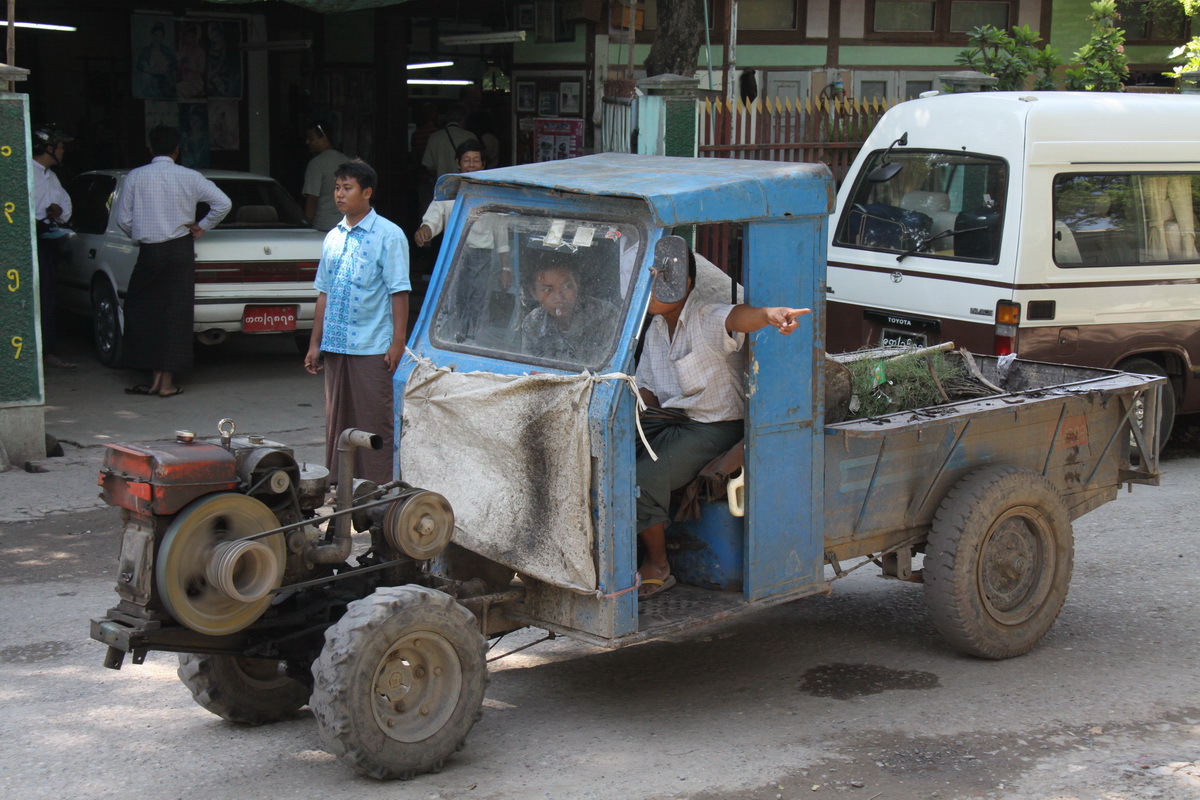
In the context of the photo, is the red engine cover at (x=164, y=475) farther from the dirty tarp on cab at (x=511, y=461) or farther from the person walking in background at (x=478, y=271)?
the person walking in background at (x=478, y=271)

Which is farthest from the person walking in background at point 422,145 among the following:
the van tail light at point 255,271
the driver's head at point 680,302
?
the driver's head at point 680,302

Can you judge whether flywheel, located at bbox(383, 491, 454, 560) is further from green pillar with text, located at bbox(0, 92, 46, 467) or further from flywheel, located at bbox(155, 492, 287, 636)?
green pillar with text, located at bbox(0, 92, 46, 467)

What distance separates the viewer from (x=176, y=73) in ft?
46.1

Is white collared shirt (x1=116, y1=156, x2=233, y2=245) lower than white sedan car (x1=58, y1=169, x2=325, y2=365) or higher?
higher

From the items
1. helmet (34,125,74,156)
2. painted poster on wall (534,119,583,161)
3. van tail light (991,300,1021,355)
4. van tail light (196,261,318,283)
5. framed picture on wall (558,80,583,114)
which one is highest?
framed picture on wall (558,80,583,114)

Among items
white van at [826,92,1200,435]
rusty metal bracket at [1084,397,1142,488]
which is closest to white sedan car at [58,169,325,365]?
white van at [826,92,1200,435]

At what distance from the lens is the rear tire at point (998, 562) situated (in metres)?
5.03

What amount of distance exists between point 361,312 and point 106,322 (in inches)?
198

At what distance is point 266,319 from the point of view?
1034 cm

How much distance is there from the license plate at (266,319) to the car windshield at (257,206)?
83cm

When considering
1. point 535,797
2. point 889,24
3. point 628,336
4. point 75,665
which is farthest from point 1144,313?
point 889,24

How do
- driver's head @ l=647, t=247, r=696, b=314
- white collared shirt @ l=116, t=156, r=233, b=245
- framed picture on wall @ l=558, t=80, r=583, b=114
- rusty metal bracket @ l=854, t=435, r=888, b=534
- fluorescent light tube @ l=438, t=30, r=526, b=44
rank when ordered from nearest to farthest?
driver's head @ l=647, t=247, r=696, b=314, rusty metal bracket @ l=854, t=435, r=888, b=534, white collared shirt @ l=116, t=156, r=233, b=245, fluorescent light tube @ l=438, t=30, r=526, b=44, framed picture on wall @ l=558, t=80, r=583, b=114

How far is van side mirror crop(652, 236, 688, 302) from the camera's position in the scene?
4113mm

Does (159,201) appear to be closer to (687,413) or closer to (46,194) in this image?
(46,194)
